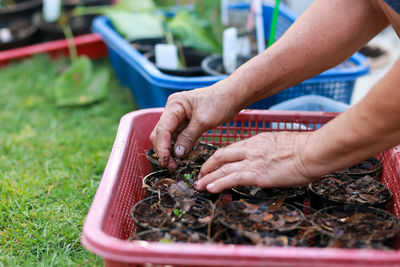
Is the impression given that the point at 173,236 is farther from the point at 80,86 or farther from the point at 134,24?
the point at 134,24

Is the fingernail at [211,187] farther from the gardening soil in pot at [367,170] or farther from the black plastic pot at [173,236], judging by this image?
the gardening soil in pot at [367,170]

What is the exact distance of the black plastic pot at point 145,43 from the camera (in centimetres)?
309

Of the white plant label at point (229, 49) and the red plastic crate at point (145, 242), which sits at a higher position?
the white plant label at point (229, 49)

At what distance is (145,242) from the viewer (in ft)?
3.40

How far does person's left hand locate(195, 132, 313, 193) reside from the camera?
1.26m

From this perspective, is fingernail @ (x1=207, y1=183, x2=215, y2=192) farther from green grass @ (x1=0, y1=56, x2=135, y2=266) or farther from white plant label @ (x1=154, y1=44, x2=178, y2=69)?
white plant label @ (x1=154, y1=44, x2=178, y2=69)

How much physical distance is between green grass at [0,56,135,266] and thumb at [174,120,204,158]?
1.55 ft

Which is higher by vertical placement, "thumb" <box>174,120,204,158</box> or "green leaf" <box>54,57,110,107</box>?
"thumb" <box>174,120,204,158</box>

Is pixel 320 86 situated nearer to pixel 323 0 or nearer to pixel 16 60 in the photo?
pixel 323 0

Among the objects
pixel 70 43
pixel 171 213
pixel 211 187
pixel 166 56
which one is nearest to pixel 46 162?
pixel 166 56

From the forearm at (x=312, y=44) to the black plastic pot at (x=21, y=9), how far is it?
3.23m

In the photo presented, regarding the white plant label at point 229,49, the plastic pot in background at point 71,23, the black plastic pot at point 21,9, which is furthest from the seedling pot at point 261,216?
the black plastic pot at point 21,9

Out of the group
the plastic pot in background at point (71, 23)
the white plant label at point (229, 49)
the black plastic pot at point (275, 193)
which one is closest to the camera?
the black plastic pot at point (275, 193)

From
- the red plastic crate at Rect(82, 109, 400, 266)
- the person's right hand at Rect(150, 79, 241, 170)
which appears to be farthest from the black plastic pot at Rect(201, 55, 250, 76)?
the person's right hand at Rect(150, 79, 241, 170)
